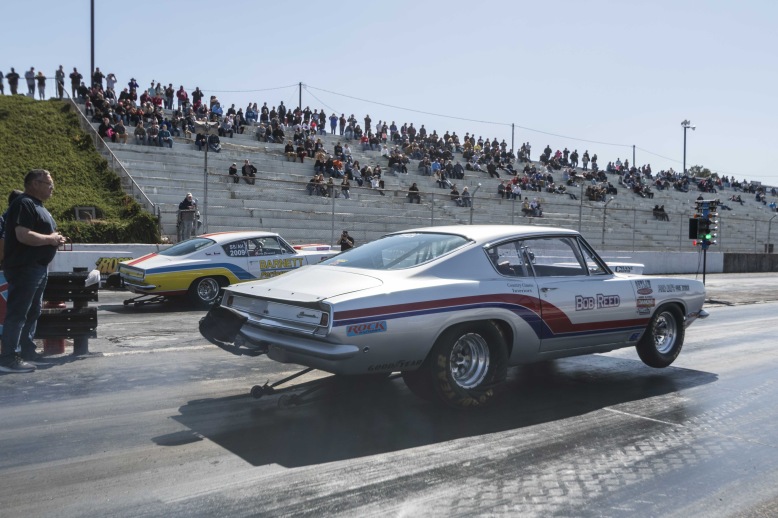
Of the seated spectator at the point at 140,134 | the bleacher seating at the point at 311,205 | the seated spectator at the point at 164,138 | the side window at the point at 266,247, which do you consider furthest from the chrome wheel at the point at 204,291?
the seated spectator at the point at 140,134

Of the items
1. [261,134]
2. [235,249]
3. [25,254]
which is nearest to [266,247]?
[235,249]

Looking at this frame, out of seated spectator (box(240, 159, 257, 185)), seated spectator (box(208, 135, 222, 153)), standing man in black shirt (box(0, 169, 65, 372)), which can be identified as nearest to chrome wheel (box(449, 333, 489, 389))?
standing man in black shirt (box(0, 169, 65, 372))

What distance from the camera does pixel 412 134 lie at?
39.0 metres

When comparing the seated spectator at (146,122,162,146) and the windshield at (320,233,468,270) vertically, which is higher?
the seated spectator at (146,122,162,146)

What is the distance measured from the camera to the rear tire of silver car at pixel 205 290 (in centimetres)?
1308

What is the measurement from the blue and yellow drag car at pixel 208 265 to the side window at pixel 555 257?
7.78 meters

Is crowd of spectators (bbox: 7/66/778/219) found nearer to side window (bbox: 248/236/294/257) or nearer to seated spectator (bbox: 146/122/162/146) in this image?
seated spectator (bbox: 146/122/162/146)

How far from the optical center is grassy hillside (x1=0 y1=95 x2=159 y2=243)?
843 inches

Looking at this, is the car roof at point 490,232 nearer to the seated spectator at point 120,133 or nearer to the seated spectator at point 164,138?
the seated spectator at point 164,138

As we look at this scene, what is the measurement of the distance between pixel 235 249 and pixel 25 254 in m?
6.83

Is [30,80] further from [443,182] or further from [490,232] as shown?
[490,232]

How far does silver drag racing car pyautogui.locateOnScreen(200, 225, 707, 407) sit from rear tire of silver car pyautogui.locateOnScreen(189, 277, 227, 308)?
7.24 m

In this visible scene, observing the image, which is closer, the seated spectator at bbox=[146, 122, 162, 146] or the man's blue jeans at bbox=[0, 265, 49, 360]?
the man's blue jeans at bbox=[0, 265, 49, 360]

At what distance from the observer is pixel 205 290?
13.2m
